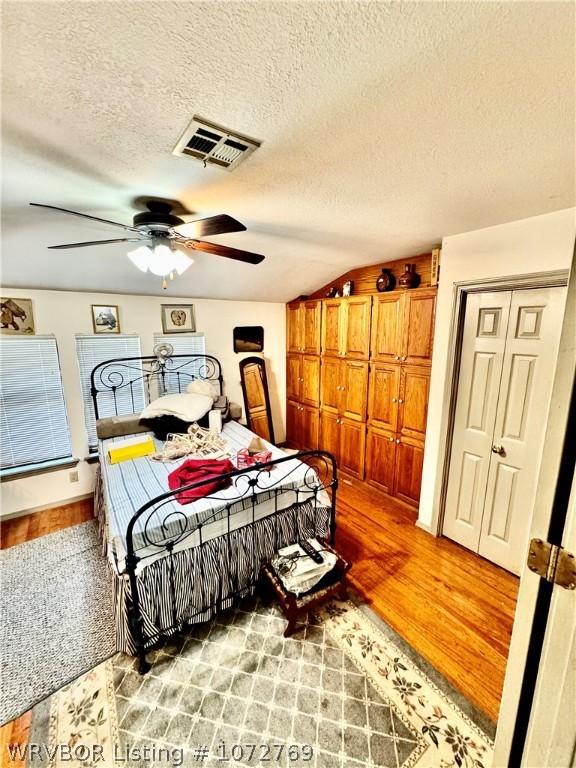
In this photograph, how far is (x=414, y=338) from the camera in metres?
3.01

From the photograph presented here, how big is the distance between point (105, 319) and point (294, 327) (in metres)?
2.42

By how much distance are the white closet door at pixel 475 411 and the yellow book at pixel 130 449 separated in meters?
2.82

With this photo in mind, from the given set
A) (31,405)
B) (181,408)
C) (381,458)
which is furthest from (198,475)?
(31,405)

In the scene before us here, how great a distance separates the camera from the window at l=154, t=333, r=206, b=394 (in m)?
3.89

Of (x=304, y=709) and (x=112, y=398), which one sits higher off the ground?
(x=112, y=398)

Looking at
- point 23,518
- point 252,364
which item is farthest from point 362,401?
point 23,518

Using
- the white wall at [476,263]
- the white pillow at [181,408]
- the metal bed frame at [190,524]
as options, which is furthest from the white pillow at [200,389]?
the white wall at [476,263]

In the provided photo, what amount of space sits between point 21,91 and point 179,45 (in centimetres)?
58

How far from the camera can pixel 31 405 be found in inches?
125

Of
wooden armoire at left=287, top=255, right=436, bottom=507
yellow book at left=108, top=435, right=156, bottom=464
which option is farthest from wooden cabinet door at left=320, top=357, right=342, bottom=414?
yellow book at left=108, top=435, right=156, bottom=464

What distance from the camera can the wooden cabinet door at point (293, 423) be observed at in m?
4.75

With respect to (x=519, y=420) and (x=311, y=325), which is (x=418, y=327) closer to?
(x=519, y=420)

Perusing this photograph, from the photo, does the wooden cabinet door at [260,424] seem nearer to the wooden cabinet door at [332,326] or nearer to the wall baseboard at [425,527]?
the wooden cabinet door at [332,326]

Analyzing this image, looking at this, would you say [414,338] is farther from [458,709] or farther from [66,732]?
[66,732]
